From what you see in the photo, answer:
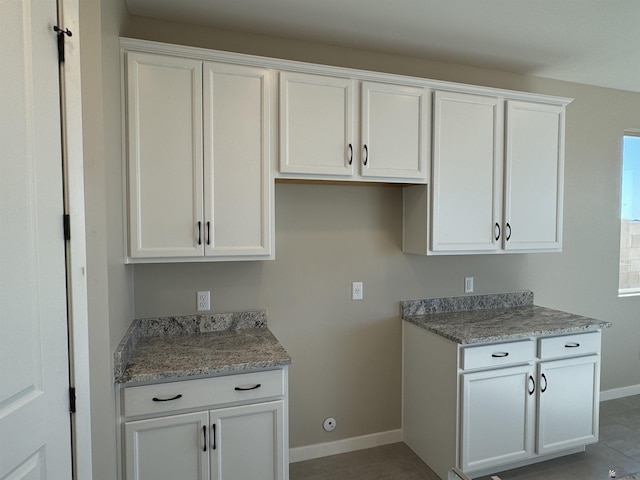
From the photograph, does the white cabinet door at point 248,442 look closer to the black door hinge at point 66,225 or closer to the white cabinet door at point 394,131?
the black door hinge at point 66,225

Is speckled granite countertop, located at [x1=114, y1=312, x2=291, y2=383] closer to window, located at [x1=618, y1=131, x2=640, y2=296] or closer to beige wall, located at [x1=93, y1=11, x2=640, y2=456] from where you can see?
beige wall, located at [x1=93, y1=11, x2=640, y2=456]

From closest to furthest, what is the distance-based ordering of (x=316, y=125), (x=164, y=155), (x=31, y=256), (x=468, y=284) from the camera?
(x=31, y=256)
(x=164, y=155)
(x=316, y=125)
(x=468, y=284)

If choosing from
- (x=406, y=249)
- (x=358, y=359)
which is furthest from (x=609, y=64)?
(x=358, y=359)

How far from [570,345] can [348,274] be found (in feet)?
4.92

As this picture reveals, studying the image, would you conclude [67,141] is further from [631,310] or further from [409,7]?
[631,310]

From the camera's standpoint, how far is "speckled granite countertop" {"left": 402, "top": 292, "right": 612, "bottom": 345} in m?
2.37

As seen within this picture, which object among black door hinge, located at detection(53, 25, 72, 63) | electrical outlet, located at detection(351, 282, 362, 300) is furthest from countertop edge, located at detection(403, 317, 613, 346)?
black door hinge, located at detection(53, 25, 72, 63)

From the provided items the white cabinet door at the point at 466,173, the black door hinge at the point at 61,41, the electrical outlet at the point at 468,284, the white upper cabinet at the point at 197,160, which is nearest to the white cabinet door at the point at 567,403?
the electrical outlet at the point at 468,284

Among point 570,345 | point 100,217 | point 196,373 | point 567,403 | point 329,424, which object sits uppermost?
point 100,217

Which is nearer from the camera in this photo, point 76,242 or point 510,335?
point 76,242

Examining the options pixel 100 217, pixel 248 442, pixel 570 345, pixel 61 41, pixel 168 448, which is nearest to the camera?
pixel 61 41

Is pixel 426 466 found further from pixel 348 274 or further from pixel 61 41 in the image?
pixel 61 41

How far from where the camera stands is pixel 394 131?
7.86 ft

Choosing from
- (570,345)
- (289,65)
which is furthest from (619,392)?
(289,65)
